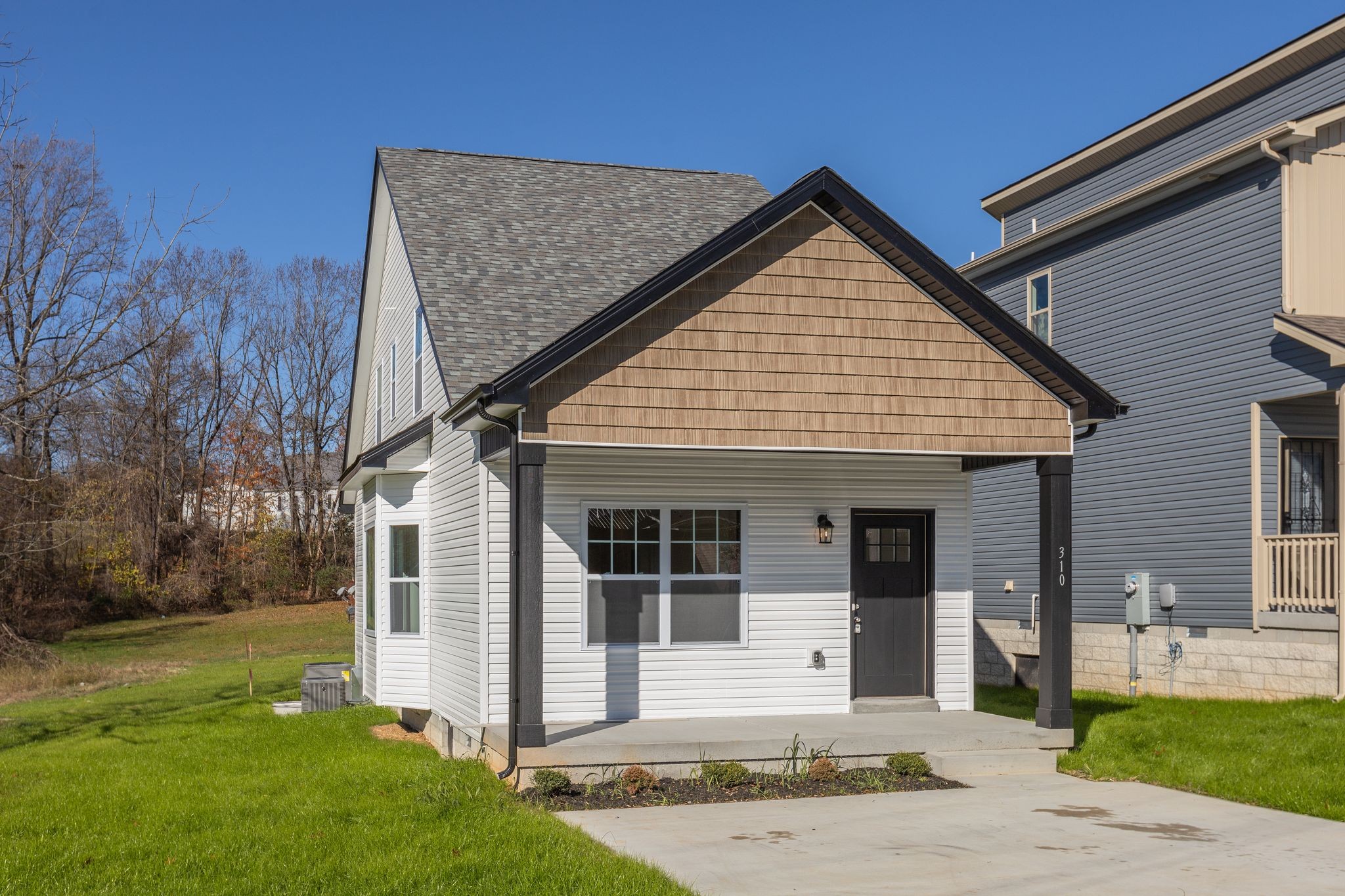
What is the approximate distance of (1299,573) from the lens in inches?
575

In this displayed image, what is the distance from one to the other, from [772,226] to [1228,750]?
657 centimetres

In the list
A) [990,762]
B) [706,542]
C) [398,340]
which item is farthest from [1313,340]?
[398,340]

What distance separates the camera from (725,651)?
12.3 metres

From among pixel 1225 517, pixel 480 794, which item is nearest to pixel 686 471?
pixel 480 794

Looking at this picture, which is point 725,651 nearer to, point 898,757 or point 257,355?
point 898,757

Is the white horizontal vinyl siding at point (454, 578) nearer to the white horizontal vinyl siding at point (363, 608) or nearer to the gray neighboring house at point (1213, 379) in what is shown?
the white horizontal vinyl siding at point (363, 608)

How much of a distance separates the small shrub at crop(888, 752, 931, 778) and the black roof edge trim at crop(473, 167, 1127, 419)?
3727 millimetres

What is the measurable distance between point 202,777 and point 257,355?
3830cm

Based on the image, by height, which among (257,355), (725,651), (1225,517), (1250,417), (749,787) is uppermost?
(257,355)

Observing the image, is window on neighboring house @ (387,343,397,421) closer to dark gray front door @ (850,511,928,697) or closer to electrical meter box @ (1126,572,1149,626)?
dark gray front door @ (850,511,928,697)

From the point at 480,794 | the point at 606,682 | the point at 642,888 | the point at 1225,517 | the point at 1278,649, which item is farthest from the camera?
the point at 1225,517

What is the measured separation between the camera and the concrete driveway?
7.02 metres

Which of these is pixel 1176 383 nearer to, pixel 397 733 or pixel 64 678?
pixel 397 733

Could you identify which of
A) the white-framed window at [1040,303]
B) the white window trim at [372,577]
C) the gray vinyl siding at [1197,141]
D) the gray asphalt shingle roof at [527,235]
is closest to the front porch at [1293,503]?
the gray vinyl siding at [1197,141]
